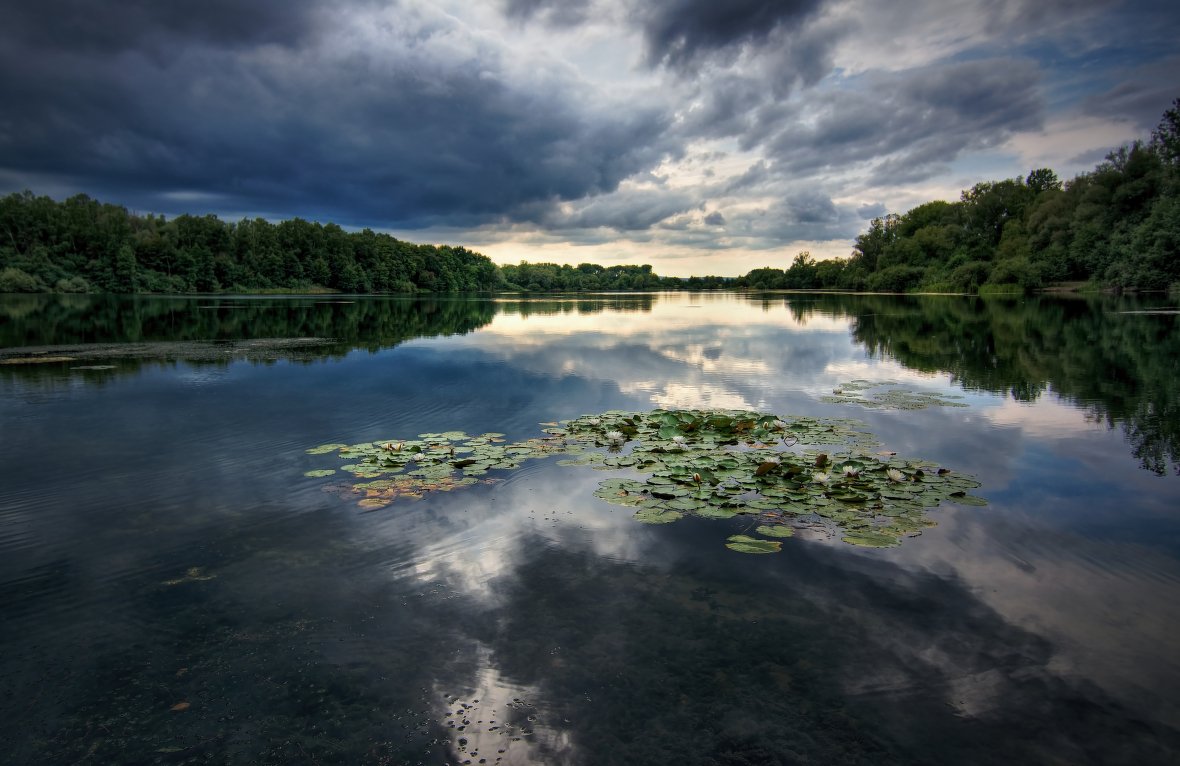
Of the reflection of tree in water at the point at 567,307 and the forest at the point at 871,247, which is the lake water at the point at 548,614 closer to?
the reflection of tree in water at the point at 567,307

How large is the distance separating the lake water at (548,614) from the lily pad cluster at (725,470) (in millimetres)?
254

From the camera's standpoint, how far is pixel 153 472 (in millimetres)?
8469

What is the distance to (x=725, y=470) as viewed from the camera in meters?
8.30

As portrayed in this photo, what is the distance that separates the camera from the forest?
2741 inches

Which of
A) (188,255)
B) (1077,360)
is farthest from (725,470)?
(188,255)

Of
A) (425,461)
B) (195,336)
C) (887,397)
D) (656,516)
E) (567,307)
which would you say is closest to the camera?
(656,516)

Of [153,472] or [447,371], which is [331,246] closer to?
[447,371]

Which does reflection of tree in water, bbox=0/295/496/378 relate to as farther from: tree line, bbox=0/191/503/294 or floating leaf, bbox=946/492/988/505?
tree line, bbox=0/191/503/294

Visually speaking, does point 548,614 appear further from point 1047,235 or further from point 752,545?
point 1047,235

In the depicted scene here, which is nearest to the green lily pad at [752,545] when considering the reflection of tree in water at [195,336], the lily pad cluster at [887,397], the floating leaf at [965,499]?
the floating leaf at [965,499]

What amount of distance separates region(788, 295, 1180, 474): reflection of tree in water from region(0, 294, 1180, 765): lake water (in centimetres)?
94

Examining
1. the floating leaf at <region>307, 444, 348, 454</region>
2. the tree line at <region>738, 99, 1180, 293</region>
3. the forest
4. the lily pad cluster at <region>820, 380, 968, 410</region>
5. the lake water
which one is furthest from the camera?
the forest

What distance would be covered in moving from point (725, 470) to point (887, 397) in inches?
302

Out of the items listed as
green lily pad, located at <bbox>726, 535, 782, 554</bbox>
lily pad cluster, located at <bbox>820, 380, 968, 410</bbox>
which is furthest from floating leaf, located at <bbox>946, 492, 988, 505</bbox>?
lily pad cluster, located at <bbox>820, 380, 968, 410</bbox>
